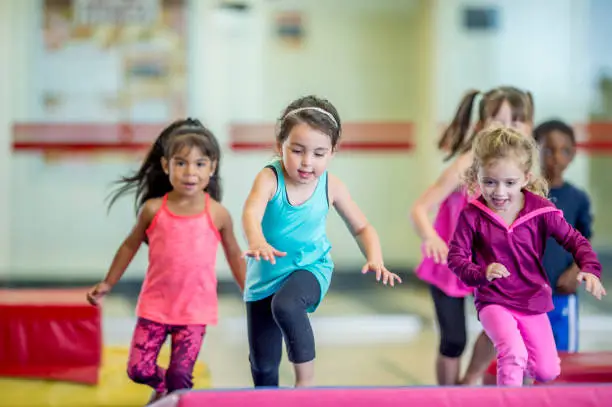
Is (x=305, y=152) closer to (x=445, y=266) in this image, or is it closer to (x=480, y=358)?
(x=445, y=266)

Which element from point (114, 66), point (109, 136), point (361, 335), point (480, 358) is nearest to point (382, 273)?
point (480, 358)

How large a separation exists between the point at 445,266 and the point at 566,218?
18.4 inches

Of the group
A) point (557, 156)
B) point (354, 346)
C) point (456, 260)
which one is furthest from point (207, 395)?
point (354, 346)

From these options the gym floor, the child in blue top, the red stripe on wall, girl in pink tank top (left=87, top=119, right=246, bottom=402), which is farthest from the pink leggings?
the red stripe on wall

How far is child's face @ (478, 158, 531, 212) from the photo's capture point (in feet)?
7.84

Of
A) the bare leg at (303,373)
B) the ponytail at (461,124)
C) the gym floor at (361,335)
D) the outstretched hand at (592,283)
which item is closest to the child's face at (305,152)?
the bare leg at (303,373)

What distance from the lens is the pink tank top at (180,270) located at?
2.72 m

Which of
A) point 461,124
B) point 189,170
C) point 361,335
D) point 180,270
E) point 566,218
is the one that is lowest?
point 361,335

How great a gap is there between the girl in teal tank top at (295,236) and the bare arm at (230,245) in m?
0.20

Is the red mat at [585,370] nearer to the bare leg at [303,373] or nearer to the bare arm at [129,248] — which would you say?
the bare leg at [303,373]

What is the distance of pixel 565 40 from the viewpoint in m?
5.89

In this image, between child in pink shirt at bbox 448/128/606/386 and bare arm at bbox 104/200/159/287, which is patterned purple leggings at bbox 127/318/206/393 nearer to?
bare arm at bbox 104/200/159/287

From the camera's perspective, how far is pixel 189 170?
2.71m

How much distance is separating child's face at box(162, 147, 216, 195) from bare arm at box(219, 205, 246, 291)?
0.13 m
